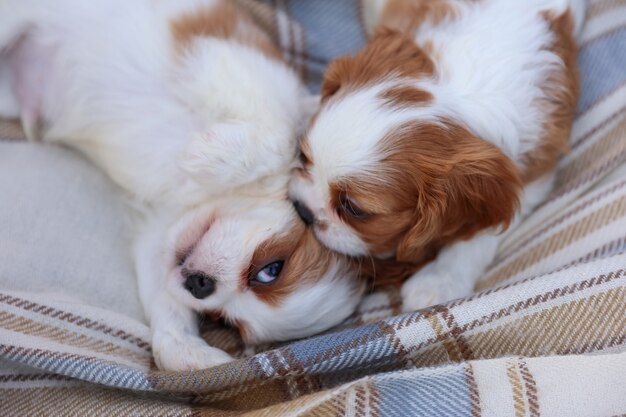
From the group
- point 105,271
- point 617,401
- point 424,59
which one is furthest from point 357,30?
point 617,401

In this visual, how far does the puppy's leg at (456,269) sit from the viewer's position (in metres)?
1.72

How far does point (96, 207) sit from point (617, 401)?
1358 millimetres

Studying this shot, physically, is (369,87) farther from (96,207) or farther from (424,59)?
(96,207)

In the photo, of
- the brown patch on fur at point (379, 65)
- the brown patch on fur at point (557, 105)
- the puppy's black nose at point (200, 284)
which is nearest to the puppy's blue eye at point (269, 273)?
the puppy's black nose at point (200, 284)

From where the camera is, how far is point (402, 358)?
150 centimetres

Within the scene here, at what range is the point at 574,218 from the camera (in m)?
1.80

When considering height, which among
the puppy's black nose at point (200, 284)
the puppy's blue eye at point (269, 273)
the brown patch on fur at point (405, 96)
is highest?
the brown patch on fur at point (405, 96)

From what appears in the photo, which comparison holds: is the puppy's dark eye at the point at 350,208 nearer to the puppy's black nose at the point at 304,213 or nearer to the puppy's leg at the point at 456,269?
the puppy's black nose at the point at 304,213

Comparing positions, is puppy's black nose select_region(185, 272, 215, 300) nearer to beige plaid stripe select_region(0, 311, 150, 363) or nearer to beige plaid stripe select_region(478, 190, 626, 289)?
beige plaid stripe select_region(0, 311, 150, 363)

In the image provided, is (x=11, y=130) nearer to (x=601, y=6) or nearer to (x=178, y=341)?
(x=178, y=341)

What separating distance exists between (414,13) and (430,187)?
2.02ft

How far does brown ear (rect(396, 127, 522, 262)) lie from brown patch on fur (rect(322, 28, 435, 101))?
190mm

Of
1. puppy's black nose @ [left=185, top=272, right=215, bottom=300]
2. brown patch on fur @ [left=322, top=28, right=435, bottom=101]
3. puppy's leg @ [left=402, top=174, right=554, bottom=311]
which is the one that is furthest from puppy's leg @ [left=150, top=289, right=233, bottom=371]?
brown patch on fur @ [left=322, top=28, right=435, bottom=101]

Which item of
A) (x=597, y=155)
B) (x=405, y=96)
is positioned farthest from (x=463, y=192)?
(x=597, y=155)
